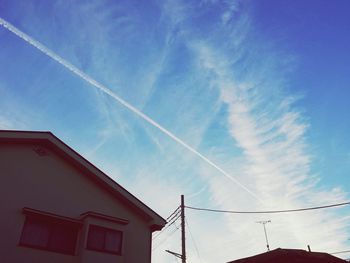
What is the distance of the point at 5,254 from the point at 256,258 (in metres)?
9.00

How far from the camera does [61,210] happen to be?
44.2 ft

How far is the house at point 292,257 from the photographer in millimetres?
A: 10109

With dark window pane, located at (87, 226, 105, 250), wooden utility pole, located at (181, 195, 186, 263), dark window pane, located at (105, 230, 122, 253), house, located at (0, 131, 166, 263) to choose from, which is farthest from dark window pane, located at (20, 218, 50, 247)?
wooden utility pole, located at (181, 195, 186, 263)

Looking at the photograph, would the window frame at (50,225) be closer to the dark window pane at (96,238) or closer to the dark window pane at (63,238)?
the dark window pane at (63,238)

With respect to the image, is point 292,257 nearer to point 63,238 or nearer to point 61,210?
point 63,238

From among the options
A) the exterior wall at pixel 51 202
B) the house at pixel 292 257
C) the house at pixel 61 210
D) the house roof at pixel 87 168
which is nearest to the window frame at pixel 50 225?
the house at pixel 61 210

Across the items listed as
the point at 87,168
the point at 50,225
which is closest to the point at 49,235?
the point at 50,225

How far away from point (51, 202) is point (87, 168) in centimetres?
235

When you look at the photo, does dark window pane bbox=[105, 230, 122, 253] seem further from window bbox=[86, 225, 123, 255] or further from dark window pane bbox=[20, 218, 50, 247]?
dark window pane bbox=[20, 218, 50, 247]

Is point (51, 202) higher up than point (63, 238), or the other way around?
point (51, 202)

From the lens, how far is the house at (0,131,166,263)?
479 inches

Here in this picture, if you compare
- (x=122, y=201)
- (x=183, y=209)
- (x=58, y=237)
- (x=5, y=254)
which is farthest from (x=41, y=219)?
(x=183, y=209)

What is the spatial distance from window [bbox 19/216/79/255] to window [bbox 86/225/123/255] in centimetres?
69

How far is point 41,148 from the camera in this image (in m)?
14.3
